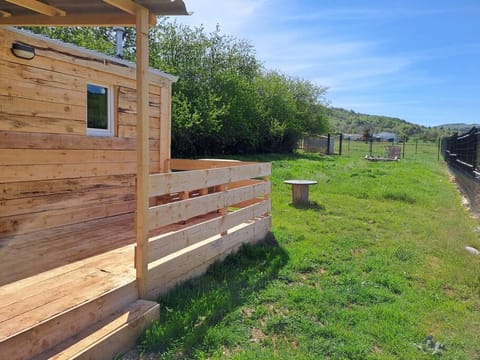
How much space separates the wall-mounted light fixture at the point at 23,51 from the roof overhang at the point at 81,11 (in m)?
0.28

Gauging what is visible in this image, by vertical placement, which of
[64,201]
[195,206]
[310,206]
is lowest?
[310,206]

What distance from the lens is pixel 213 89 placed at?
17031mm

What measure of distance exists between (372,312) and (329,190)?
22.6 feet

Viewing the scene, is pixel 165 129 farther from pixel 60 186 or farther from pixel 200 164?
pixel 60 186

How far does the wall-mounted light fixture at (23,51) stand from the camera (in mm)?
3924

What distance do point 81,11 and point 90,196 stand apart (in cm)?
245

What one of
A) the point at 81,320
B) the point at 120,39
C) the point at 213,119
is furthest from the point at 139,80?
the point at 213,119

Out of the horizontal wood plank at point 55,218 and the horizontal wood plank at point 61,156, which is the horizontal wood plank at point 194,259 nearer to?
the horizontal wood plank at point 55,218

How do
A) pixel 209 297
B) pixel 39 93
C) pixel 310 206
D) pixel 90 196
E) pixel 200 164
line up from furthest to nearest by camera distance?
pixel 310 206 < pixel 200 164 < pixel 90 196 < pixel 39 93 < pixel 209 297

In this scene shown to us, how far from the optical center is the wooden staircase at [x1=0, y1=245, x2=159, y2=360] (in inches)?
84.3

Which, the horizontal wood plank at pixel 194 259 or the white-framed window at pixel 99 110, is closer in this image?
the horizontal wood plank at pixel 194 259

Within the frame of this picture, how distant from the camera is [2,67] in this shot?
3883 mm

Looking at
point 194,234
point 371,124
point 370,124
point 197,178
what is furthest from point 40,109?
point 371,124

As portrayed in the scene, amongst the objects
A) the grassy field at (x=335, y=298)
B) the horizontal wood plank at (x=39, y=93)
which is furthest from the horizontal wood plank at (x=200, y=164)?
the horizontal wood plank at (x=39, y=93)
